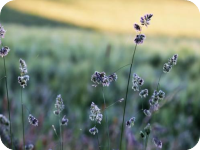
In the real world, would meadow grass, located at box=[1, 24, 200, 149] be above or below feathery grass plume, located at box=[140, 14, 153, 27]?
below

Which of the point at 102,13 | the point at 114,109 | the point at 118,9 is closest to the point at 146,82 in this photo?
the point at 114,109

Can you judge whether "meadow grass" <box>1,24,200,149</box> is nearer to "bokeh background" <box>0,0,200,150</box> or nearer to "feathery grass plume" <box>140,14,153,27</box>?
"bokeh background" <box>0,0,200,150</box>

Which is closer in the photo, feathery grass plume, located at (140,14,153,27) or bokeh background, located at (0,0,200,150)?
feathery grass plume, located at (140,14,153,27)

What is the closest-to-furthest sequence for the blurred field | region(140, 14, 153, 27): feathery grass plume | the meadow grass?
1. region(140, 14, 153, 27): feathery grass plume
2. the meadow grass
3. the blurred field

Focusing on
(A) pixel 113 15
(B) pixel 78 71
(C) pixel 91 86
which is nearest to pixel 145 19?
(C) pixel 91 86

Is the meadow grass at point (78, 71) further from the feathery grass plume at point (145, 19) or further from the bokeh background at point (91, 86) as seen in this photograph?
the feathery grass plume at point (145, 19)

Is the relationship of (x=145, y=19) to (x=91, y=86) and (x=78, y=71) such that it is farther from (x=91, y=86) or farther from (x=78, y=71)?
(x=78, y=71)

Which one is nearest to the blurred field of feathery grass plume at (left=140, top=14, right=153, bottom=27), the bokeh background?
the bokeh background

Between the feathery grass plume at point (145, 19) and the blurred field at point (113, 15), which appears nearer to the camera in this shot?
the feathery grass plume at point (145, 19)

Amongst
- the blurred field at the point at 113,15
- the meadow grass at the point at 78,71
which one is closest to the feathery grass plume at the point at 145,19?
the meadow grass at the point at 78,71

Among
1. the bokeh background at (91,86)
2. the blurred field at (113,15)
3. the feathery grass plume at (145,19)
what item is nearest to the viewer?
the feathery grass plume at (145,19)

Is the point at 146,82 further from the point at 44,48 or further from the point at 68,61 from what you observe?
the point at 44,48

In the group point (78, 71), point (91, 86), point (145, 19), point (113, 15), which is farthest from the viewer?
point (113, 15)

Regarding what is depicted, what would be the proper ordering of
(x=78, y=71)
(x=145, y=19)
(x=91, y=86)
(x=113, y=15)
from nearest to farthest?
(x=145, y=19), (x=91, y=86), (x=78, y=71), (x=113, y=15)
